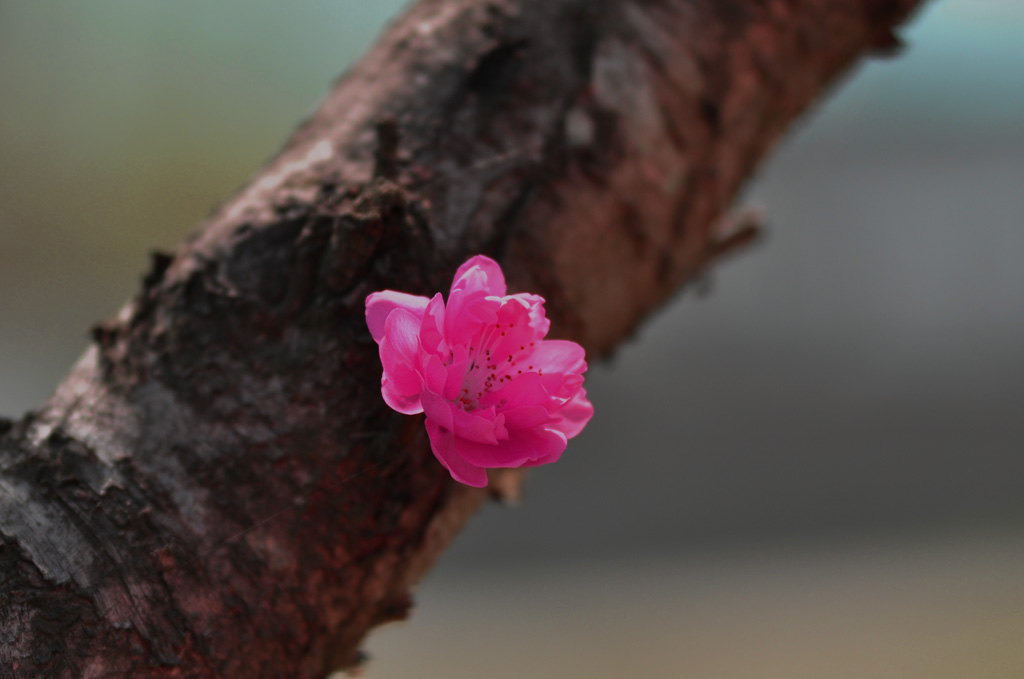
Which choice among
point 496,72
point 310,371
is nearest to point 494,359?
point 310,371

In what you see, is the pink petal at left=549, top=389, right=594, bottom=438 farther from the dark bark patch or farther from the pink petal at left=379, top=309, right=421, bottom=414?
the dark bark patch

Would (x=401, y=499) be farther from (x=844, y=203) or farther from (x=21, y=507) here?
(x=844, y=203)

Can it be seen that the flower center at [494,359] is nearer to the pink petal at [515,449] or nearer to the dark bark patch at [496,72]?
the pink petal at [515,449]

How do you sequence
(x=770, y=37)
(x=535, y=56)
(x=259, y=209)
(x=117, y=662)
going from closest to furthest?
(x=117, y=662) → (x=259, y=209) → (x=535, y=56) → (x=770, y=37)

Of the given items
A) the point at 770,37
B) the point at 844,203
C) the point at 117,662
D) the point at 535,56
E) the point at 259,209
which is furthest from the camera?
the point at 844,203

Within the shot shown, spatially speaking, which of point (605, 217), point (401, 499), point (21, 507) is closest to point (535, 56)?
point (605, 217)

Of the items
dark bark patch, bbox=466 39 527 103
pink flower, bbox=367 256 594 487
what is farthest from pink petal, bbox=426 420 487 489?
dark bark patch, bbox=466 39 527 103

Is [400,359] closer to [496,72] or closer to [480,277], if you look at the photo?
[480,277]
